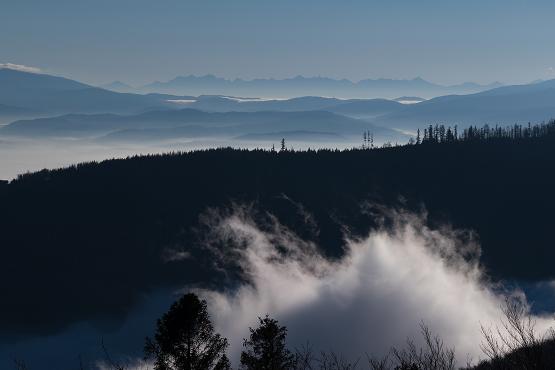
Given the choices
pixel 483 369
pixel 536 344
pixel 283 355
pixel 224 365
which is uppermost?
pixel 536 344

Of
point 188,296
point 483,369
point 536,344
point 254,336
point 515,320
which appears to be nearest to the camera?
point 536,344

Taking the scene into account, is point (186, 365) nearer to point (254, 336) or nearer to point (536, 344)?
point (254, 336)

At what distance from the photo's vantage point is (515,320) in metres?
31.2

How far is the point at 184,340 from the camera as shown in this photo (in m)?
51.2

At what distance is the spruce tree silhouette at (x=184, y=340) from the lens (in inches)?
1973

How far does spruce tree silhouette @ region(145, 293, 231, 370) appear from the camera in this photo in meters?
50.1

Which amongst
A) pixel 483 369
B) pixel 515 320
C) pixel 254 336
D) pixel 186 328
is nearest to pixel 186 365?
pixel 186 328

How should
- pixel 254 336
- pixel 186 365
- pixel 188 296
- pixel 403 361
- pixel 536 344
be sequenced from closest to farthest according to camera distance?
pixel 536 344, pixel 403 361, pixel 186 365, pixel 188 296, pixel 254 336

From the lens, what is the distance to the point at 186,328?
51219 millimetres

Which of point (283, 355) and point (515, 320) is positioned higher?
point (515, 320)

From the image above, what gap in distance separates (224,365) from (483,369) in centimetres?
8086

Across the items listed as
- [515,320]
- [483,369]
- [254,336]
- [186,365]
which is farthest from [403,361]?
[483,369]

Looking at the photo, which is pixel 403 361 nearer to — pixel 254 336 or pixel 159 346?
pixel 159 346

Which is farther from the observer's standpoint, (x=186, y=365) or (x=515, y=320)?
(x=186, y=365)
